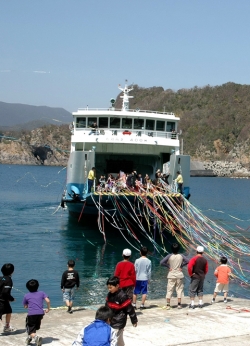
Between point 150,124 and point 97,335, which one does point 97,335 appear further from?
point 150,124

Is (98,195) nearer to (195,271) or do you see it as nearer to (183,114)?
(195,271)

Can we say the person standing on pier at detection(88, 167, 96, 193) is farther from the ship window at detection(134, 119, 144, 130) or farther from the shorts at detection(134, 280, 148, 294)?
the shorts at detection(134, 280, 148, 294)

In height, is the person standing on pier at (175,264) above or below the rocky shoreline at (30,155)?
below

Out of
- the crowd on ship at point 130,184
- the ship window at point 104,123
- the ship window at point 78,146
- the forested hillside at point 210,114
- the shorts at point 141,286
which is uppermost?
the forested hillside at point 210,114

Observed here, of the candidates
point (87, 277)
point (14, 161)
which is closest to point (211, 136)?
point (14, 161)

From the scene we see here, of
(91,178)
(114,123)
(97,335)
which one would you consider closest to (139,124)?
(114,123)

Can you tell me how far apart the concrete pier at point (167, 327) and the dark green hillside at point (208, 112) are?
146620 mm

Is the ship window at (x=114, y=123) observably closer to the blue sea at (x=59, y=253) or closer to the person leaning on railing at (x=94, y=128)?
the person leaning on railing at (x=94, y=128)

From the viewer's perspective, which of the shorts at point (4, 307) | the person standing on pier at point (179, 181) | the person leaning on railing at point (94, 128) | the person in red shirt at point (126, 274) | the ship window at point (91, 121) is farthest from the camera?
the ship window at point (91, 121)

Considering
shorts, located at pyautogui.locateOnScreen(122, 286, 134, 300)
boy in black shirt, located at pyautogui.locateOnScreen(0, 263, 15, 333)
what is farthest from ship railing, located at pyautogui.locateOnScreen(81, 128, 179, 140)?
boy in black shirt, located at pyautogui.locateOnScreen(0, 263, 15, 333)

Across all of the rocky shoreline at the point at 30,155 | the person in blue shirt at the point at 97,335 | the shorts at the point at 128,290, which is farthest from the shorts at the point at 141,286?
the rocky shoreline at the point at 30,155

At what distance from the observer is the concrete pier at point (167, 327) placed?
9.02 m

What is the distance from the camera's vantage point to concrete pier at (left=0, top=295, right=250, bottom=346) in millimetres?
9023

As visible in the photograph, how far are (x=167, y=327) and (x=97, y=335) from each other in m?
4.16
